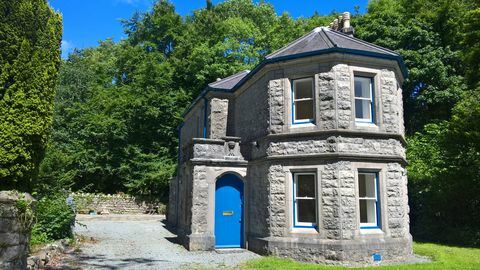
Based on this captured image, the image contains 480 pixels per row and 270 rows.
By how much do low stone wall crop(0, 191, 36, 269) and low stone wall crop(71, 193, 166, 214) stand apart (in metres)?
23.3

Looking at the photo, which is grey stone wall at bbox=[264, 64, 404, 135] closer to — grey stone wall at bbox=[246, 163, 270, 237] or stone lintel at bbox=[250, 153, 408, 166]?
stone lintel at bbox=[250, 153, 408, 166]

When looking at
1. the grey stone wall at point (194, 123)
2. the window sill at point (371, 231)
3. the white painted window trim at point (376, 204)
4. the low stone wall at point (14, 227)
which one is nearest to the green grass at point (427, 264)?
the window sill at point (371, 231)

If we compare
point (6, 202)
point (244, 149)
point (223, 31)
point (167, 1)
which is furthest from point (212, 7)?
point (6, 202)

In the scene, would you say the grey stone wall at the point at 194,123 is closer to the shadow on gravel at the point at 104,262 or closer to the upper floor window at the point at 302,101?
the upper floor window at the point at 302,101

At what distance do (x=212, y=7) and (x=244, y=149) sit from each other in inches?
1329

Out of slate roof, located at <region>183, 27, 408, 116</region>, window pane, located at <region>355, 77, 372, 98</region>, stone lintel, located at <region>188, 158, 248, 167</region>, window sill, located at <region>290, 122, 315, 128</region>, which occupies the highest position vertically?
slate roof, located at <region>183, 27, 408, 116</region>

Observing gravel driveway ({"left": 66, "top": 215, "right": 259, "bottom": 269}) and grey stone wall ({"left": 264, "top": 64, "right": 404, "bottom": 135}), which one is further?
grey stone wall ({"left": 264, "top": 64, "right": 404, "bottom": 135})

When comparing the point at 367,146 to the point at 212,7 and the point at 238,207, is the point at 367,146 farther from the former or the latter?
the point at 212,7

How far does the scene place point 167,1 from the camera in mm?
45875

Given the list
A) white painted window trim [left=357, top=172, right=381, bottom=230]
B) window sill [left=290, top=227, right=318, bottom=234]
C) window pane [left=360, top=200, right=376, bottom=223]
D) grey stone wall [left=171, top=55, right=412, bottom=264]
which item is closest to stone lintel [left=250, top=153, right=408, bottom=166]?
grey stone wall [left=171, top=55, right=412, bottom=264]

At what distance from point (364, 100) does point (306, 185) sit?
12.0 ft

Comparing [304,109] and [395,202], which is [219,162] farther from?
[395,202]

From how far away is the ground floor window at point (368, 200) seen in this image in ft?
42.0

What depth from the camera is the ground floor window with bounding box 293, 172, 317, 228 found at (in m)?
12.9
